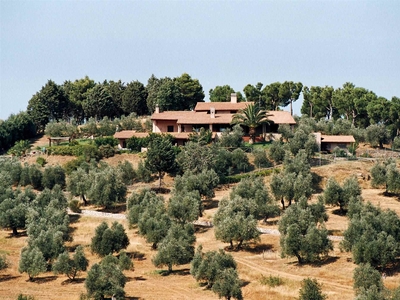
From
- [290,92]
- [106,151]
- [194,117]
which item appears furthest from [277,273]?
[290,92]

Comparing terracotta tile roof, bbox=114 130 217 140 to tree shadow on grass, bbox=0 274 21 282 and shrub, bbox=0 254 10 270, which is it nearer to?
shrub, bbox=0 254 10 270

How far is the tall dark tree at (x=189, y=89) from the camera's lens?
130750 millimetres

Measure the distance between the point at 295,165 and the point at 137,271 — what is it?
97.7ft

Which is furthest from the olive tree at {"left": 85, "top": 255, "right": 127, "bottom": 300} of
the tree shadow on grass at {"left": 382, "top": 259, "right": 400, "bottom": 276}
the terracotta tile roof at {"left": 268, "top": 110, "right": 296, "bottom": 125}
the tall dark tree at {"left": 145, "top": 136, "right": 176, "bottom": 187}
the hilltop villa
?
the terracotta tile roof at {"left": 268, "top": 110, "right": 296, "bottom": 125}

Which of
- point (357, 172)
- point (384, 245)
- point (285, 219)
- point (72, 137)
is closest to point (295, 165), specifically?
point (357, 172)

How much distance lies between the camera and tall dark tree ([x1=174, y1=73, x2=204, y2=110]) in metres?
131

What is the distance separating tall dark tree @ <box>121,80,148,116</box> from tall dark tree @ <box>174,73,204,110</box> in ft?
26.1

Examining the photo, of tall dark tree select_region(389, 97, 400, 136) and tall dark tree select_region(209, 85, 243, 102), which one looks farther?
tall dark tree select_region(209, 85, 243, 102)

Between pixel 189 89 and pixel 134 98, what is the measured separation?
11802mm

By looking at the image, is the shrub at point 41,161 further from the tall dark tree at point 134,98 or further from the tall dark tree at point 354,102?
the tall dark tree at point 354,102

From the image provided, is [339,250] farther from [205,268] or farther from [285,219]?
[205,268]

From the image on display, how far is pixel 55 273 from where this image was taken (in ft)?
197

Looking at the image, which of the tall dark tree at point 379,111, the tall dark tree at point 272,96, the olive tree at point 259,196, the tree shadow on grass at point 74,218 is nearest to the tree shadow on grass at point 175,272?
the olive tree at point 259,196

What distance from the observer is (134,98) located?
5207 inches
